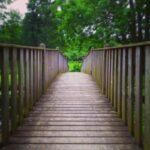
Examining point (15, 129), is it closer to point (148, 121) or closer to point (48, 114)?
point (48, 114)

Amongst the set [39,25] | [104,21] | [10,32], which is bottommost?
[104,21]

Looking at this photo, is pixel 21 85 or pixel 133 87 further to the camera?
pixel 21 85

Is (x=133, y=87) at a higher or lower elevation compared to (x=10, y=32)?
lower

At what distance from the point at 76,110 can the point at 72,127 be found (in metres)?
0.95

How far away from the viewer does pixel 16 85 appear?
399 centimetres

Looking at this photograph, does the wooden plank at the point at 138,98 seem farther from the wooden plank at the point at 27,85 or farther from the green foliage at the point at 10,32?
the green foliage at the point at 10,32

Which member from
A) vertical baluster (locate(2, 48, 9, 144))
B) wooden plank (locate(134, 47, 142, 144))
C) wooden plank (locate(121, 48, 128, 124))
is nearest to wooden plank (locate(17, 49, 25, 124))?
vertical baluster (locate(2, 48, 9, 144))

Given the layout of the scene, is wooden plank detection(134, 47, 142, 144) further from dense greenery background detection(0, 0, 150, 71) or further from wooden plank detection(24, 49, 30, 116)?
dense greenery background detection(0, 0, 150, 71)

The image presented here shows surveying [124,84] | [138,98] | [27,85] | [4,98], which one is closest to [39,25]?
[27,85]

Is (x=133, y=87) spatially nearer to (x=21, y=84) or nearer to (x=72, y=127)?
(x=72, y=127)

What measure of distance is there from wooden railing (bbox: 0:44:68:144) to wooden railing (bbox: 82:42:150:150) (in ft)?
4.42

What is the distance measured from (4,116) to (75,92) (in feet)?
11.0

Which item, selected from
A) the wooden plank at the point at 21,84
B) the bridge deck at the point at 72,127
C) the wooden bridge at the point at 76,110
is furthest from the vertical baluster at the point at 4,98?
the wooden plank at the point at 21,84

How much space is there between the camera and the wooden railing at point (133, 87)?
3.08 meters
